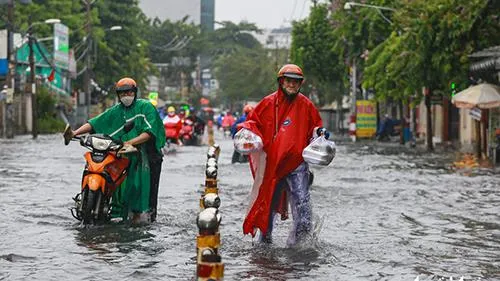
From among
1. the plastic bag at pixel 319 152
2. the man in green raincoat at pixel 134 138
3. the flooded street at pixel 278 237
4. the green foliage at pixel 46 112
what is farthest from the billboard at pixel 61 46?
the plastic bag at pixel 319 152

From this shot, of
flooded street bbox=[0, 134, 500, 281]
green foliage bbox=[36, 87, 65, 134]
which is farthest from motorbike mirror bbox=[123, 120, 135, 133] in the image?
green foliage bbox=[36, 87, 65, 134]

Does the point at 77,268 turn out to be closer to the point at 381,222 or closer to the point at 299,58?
the point at 381,222

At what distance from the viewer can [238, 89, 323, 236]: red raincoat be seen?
11141 mm

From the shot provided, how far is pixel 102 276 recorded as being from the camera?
9445 millimetres

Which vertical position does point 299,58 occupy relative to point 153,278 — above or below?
above

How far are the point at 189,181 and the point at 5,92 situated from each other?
3270 centimetres

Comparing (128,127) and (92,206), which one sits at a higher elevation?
(128,127)

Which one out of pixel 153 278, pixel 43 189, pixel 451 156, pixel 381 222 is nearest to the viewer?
pixel 153 278

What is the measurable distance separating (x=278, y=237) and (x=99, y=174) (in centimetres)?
195

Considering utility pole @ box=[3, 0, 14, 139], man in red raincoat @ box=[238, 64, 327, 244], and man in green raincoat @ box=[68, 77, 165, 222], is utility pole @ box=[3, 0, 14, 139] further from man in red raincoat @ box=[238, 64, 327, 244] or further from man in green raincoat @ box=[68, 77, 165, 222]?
man in red raincoat @ box=[238, 64, 327, 244]

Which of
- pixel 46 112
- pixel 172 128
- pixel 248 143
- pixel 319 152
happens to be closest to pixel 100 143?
pixel 248 143

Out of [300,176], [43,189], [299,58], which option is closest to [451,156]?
[43,189]

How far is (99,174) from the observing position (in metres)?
12.7

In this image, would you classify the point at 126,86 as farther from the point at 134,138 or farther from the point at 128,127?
the point at 134,138
